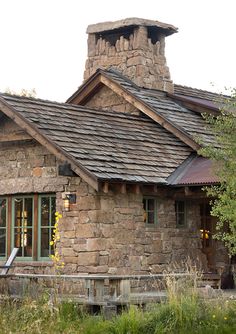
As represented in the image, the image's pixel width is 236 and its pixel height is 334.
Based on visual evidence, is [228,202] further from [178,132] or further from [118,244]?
[178,132]

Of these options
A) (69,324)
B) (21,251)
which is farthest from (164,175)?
(69,324)

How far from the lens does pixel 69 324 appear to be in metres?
12.8

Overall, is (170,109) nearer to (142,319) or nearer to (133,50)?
(133,50)

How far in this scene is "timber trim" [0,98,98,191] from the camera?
583 inches

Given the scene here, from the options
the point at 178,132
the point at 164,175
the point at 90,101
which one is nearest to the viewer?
the point at 164,175

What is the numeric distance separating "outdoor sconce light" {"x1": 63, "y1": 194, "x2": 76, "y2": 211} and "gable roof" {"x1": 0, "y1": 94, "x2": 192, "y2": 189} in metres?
0.93

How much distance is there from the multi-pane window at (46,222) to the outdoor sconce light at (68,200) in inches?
22.1

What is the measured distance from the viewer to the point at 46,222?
1659 cm

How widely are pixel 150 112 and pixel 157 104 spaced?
72cm

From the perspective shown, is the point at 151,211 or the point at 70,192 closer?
the point at 70,192

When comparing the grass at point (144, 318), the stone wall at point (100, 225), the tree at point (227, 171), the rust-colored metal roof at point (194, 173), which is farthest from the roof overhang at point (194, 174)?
the grass at point (144, 318)

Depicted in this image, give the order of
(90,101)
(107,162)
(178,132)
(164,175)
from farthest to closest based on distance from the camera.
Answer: (90,101), (178,132), (164,175), (107,162)

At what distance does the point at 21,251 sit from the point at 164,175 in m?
3.45

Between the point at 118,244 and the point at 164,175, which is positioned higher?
the point at 164,175
